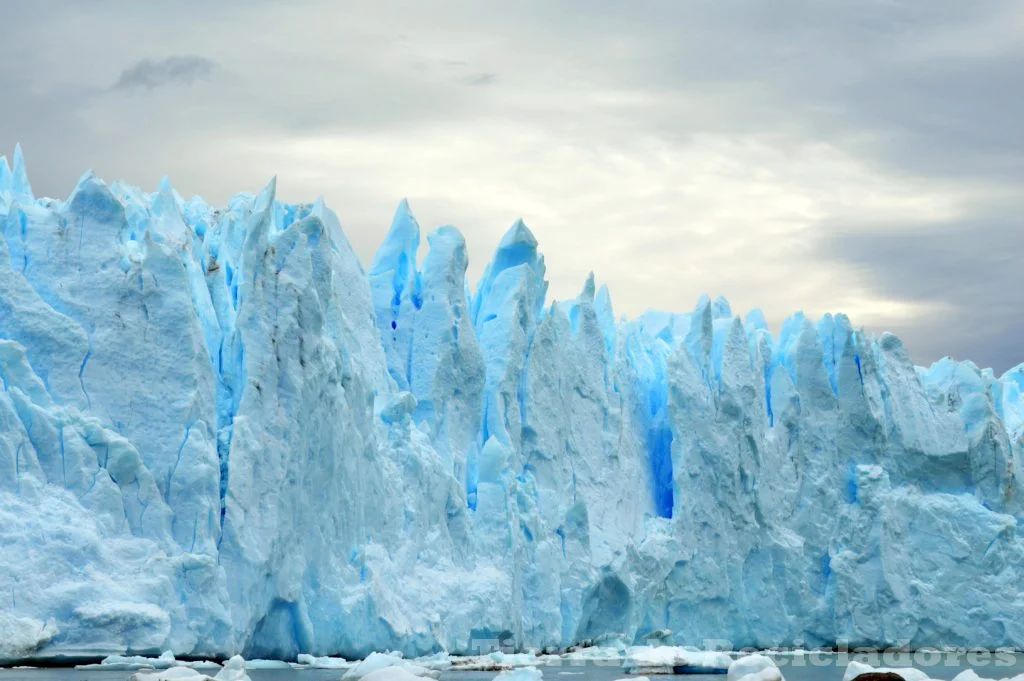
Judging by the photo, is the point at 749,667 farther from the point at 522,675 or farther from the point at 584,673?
the point at 522,675

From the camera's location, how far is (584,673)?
23.3 metres

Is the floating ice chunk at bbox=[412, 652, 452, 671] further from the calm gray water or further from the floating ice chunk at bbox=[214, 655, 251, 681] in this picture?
the floating ice chunk at bbox=[214, 655, 251, 681]

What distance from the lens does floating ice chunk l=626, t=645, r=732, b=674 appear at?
80.2 ft

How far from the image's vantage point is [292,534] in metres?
21.7

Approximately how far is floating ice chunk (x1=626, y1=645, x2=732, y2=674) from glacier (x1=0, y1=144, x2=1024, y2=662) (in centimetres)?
213

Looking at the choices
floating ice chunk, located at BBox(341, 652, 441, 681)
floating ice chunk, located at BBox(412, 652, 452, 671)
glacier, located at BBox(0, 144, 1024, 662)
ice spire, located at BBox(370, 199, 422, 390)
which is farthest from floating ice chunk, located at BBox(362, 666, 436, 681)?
ice spire, located at BBox(370, 199, 422, 390)

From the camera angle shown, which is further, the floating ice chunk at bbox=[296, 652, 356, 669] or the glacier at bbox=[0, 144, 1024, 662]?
the floating ice chunk at bbox=[296, 652, 356, 669]

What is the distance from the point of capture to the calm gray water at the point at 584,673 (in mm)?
17609

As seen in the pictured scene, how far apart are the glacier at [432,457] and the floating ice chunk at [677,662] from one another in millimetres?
2125

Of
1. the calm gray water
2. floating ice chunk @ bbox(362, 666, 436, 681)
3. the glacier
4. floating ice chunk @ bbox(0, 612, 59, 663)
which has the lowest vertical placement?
the calm gray water

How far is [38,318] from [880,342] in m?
19.1

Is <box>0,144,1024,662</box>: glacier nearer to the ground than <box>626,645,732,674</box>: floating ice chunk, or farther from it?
farther from it

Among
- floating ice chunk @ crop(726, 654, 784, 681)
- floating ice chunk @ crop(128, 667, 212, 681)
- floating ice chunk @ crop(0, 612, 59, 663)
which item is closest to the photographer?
floating ice chunk @ crop(128, 667, 212, 681)

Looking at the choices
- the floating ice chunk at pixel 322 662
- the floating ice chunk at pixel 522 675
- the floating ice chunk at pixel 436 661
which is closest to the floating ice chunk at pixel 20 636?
the floating ice chunk at pixel 322 662
